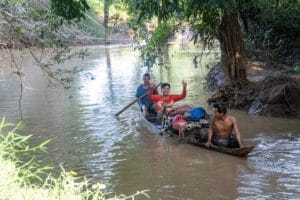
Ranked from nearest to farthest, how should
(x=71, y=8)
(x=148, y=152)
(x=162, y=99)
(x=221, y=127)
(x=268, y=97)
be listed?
(x=71, y=8) → (x=221, y=127) → (x=148, y=152) → (x=162, y=99) → (x=268, y=97)

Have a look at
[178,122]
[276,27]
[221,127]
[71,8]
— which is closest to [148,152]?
[178,122]

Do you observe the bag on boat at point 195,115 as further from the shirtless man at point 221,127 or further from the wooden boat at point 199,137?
the shirtless man at point 221,127

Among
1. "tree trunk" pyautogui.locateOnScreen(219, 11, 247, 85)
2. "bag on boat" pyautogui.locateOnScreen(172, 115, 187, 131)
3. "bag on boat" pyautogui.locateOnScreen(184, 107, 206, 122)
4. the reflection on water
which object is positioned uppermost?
"tree trunk" pyautogui.locateOnScreen(219, 11, 247, 85)

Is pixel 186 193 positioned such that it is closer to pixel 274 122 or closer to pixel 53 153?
pixel 53 153

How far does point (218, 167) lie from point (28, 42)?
4130 millimetres

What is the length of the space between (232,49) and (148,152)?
5259 mm

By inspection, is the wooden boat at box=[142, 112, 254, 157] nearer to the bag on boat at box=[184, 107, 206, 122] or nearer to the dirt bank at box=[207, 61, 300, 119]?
the bag on boat at box=[184, 107, 206, 122]

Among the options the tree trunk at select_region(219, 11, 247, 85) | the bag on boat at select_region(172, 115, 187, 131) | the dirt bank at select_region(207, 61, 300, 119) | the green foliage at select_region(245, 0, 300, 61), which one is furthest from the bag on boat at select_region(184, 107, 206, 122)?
the green foliage at select_region(245, 0, 300, 61)

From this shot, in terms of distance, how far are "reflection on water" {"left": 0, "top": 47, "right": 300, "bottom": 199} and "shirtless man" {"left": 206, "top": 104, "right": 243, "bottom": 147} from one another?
276mm

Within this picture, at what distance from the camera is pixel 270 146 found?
1056 cm

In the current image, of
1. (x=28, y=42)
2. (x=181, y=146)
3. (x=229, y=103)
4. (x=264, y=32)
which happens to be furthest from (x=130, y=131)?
(x=264, y=32)

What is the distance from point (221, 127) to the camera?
9.73 metres

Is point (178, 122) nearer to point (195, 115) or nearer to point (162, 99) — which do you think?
point (195, 115)

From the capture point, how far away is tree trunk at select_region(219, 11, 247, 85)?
14211 mm
